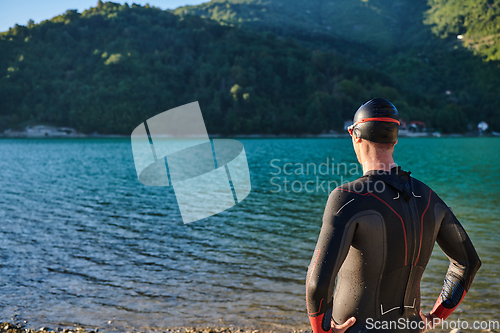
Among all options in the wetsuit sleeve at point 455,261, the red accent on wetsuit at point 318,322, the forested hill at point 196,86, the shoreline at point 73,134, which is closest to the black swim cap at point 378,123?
the wetsuit sleeve at point 455,261

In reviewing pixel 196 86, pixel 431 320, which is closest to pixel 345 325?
pixel 431 320

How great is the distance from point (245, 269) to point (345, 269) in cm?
779

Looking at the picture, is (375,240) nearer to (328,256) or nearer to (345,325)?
(328,256)

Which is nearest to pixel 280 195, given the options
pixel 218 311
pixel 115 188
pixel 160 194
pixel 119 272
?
pixel 160 194

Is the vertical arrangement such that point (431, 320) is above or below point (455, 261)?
below

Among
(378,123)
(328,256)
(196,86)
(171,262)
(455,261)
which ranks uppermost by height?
(196,86)

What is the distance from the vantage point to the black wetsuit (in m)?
2.13

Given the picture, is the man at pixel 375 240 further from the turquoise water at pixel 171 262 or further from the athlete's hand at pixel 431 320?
the turquoise water at pixel 171 262

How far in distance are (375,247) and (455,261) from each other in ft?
2.47

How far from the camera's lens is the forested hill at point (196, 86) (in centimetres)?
15950

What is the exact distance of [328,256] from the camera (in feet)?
6.95

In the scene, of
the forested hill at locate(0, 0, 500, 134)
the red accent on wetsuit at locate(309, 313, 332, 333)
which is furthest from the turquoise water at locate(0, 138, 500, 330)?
the forested hill at locate(0, 0, 500, 134)

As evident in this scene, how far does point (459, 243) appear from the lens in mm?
2504

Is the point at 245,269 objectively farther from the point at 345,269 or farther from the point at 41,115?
the point at 41,115
